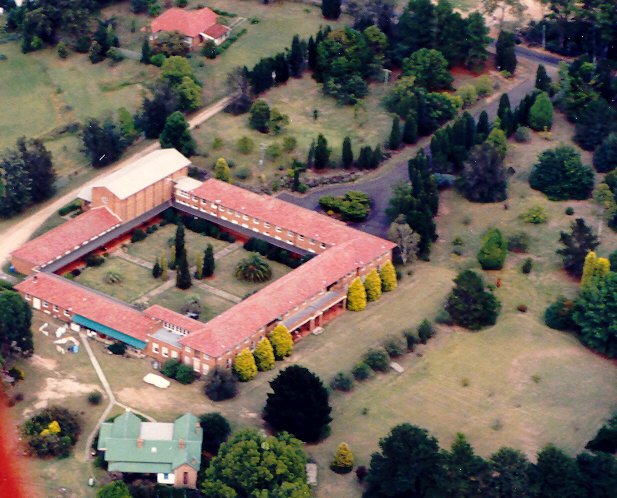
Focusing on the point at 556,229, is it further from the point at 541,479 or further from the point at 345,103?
the point at 541,479

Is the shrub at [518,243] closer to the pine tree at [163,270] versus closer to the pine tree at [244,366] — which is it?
the pine tree at [244,366]

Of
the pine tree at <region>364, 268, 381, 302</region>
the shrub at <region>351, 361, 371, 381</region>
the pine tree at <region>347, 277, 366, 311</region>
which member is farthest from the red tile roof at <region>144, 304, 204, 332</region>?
the pine tree at <region>364, 268, 381, 302</region>

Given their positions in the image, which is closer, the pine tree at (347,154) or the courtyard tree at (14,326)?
the courtyard tree at (14,326)

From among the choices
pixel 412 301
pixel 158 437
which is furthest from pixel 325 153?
pixel 158 437

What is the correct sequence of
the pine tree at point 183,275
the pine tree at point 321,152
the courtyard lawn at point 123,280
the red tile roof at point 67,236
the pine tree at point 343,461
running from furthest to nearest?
the pine tree at point 321,152 < the red tile roof at point 67,236 < the courtyard lawn at point 123,280 < the pine tree at point 183,275 < the pine tree at point 343,461

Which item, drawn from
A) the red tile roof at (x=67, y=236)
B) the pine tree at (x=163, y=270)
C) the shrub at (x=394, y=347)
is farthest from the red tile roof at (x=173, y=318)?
the shrub at (x=394, y=347)

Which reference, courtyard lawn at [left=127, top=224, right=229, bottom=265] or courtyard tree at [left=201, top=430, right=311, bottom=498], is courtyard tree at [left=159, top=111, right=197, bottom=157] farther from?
courtyard tree at [left=201, top=430, right=311, bottom=498]

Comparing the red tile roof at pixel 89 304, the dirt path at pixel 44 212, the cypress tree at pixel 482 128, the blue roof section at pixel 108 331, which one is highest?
the cypress tree at pixel 482 128
